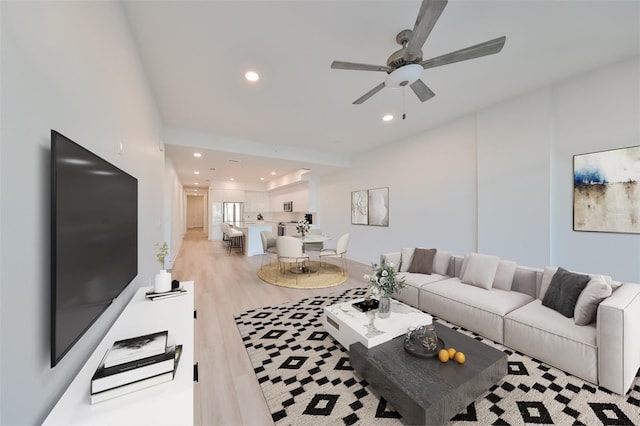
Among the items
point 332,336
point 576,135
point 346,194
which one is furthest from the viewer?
point 346,194

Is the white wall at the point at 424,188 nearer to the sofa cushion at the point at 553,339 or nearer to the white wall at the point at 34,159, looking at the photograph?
the sofa cushion at the point at 553,339

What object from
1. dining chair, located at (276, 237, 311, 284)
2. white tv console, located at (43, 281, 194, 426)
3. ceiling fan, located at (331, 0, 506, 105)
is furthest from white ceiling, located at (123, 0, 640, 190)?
white tv console, located at (43, 281, 194, 426)

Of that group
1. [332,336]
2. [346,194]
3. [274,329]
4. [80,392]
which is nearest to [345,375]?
[332,336]

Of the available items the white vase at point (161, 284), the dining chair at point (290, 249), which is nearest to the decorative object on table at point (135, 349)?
the white vase at point (161, 284)

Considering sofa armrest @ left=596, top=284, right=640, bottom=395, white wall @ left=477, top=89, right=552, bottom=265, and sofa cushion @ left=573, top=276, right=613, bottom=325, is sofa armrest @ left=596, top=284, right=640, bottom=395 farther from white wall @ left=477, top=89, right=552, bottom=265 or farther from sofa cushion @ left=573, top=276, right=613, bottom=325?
white wall @ left=477, top=89, right=552, bottom=265

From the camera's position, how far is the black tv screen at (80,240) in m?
0.87

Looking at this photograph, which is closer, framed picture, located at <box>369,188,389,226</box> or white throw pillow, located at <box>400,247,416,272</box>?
white throw pillow, located at <box>400,247,416,272</box>

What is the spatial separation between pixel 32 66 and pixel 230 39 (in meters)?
1.83

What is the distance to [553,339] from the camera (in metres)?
1.95

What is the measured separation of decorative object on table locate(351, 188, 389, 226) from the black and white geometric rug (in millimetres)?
3656

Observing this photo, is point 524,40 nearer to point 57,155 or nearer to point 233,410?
point 57,155

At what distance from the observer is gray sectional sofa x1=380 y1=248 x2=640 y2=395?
1.69m

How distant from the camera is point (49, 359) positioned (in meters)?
0.93

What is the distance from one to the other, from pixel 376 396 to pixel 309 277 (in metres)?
3.13
